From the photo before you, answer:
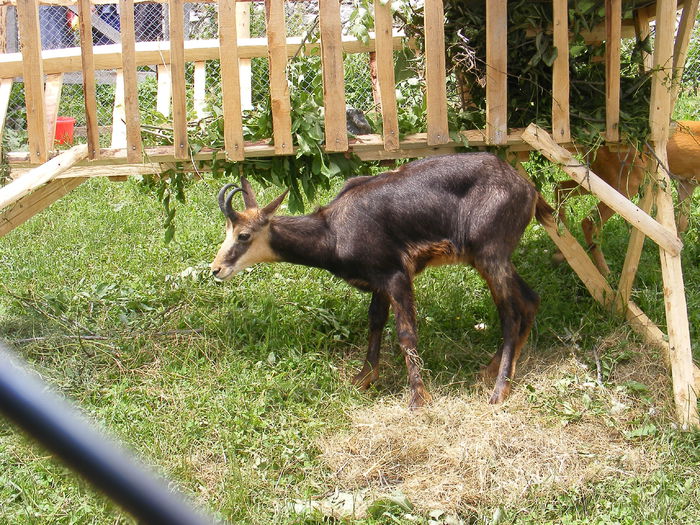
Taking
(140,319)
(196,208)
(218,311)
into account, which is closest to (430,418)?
(218,311)

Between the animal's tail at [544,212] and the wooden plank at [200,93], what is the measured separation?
2940 mm

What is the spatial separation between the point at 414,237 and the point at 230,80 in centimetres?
190

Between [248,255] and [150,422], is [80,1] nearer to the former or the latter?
[248,255]

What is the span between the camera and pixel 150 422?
5.76 meters

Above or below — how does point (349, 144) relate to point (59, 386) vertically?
above

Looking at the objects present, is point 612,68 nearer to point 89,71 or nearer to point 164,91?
point 89,71

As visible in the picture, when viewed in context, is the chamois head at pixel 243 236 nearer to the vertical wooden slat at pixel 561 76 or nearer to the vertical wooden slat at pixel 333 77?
the vertical wooden slat at pixel 333 77

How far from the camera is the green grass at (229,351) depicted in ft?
Answer: 16.6

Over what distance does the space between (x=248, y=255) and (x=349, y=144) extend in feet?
4.02

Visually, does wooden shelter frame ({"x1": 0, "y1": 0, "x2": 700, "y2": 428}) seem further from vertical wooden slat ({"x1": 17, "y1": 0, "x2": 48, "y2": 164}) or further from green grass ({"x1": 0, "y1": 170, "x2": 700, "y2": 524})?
green grass ({"x1": 0, "y1": 170, "x2": 700, "y2": 524})

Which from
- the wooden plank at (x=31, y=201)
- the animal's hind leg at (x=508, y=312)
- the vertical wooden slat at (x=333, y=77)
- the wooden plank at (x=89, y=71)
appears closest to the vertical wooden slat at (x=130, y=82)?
the wooden plank at (x=89, y=71)

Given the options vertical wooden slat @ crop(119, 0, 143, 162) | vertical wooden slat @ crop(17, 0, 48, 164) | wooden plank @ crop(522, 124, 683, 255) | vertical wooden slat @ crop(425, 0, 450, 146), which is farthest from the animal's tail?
vertical wooden slat @ crop(17, 0, 48, 164)

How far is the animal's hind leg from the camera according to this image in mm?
6215

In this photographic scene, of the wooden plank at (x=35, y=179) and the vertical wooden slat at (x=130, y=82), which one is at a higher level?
the vertical wooden slat at (x=130, y=82)
